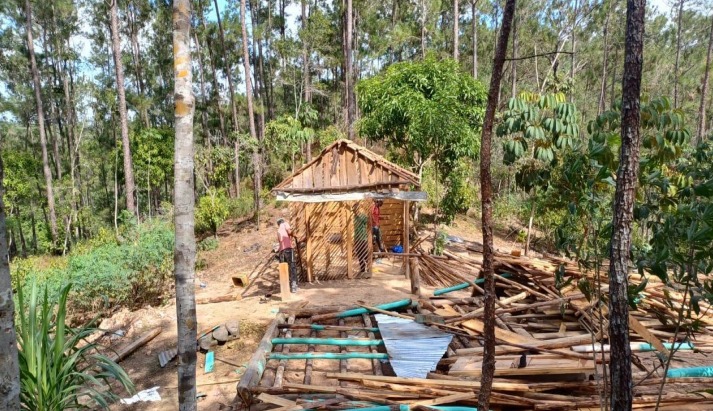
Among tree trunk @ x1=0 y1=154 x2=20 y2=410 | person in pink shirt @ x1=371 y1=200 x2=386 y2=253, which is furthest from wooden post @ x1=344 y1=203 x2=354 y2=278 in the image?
tree trunk @ x1=0 y1=154 x2=20 y2=410

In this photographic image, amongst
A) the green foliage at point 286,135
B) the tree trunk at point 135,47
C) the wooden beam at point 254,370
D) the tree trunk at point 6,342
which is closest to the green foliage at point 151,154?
the tree trunk at point 135,47

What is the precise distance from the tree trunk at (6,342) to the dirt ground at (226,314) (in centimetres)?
290

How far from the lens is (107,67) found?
29.8m

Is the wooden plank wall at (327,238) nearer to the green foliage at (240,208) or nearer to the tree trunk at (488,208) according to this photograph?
the tree trunk at (488,208)

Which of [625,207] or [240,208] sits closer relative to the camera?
[625,207]

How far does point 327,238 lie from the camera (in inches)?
411

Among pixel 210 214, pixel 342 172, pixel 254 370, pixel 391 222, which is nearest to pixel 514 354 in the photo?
pixel 254 370

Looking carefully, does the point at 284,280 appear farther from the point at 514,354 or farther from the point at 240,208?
→ the point at 240,208

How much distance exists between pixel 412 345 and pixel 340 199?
470cm

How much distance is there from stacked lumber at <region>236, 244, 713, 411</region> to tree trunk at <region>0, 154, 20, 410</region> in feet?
7.97

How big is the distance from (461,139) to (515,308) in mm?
7279

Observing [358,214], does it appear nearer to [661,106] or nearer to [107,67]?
[661,106]

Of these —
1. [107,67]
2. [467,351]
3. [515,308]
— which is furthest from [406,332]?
[107,67]

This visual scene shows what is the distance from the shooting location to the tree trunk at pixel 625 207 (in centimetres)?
233
